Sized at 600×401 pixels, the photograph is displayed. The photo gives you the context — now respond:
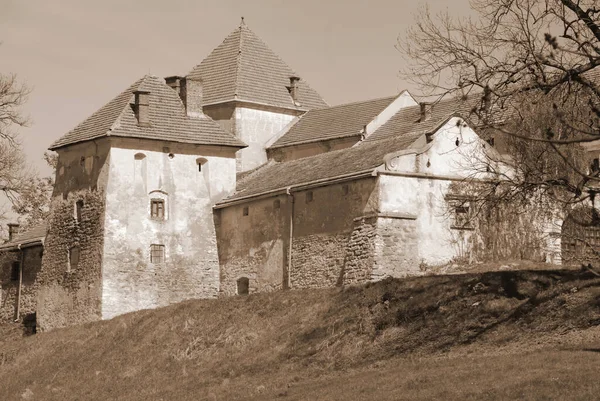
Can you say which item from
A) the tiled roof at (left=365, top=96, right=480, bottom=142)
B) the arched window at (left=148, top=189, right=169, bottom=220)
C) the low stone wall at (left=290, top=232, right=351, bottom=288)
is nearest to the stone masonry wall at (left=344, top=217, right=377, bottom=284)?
the low stone wall at (left=290, top=232, right=351, bottom=288)

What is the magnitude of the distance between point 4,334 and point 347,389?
29376 millimetres

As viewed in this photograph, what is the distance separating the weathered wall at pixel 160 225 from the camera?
55.1 metres

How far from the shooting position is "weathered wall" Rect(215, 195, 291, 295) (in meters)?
53.0

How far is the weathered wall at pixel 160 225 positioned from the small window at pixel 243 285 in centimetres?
135

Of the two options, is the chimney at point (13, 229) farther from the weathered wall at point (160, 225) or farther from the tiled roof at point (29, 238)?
the weathered wall at point (160, 225)

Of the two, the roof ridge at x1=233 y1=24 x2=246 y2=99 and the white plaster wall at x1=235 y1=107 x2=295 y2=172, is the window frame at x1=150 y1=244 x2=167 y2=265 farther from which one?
the roof ridge at x1=233 y1=24 x2=246 y2=99

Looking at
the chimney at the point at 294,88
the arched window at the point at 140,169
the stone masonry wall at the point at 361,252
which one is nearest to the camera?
the stone masonry wall at the point at 361,252

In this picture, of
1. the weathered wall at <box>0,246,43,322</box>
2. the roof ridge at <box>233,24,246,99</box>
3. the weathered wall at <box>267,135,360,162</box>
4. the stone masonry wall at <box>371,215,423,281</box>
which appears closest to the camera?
the stone masonry wall at <box>371,215,423,281</box>

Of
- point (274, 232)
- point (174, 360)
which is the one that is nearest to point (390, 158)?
point (274, 232)

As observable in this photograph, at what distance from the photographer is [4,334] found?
59.8m

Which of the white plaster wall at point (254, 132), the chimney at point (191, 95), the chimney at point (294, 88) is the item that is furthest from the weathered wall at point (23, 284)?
the chimney at point (294, 88)

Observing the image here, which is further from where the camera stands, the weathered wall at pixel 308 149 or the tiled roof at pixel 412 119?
the weathered wall at pixel 308 149

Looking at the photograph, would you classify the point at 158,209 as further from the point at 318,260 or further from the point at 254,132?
the point at 254,132

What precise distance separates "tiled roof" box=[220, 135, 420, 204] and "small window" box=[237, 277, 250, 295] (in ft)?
10.4
